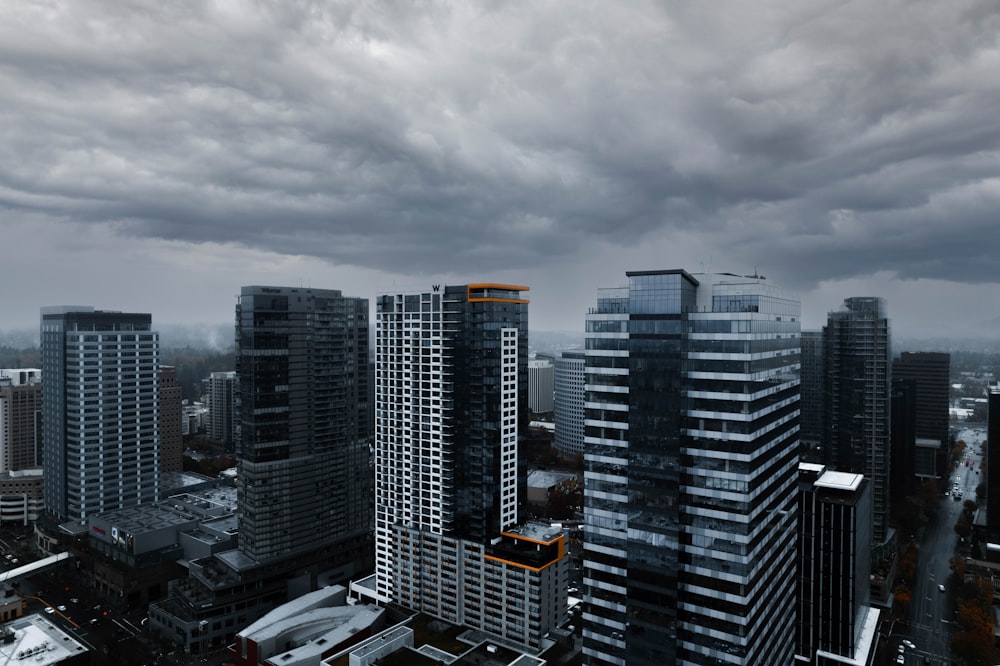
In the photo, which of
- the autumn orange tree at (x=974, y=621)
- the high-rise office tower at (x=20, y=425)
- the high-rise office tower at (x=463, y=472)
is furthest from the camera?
the high-rise office tower at (x=20, y=425)

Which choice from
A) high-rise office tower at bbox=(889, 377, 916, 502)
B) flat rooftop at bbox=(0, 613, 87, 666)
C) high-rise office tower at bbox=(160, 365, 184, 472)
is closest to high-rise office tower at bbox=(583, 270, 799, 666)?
flat rooftop at bbox=(0, 613, 87, 666)

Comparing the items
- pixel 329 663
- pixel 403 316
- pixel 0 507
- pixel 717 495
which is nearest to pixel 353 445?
pixel 403 316

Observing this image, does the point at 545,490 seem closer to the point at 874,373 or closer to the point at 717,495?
the point at 874,373

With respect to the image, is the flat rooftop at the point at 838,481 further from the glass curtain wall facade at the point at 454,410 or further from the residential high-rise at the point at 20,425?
the residential high-rise at the point at 20,425

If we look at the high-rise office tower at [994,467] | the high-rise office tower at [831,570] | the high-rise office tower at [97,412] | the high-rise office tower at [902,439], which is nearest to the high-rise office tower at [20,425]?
the high-rise office tower at [97,412]

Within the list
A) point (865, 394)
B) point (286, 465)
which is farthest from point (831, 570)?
point (286, 465)

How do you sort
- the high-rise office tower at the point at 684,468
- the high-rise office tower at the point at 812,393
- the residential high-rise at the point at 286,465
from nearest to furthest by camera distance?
1. the high-rise office tower at the point at 684,468
2. the residential high-rise at the point at 286,465
3. the high-rise office tower at the point at 812,393

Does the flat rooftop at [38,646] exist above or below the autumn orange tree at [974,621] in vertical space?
above
